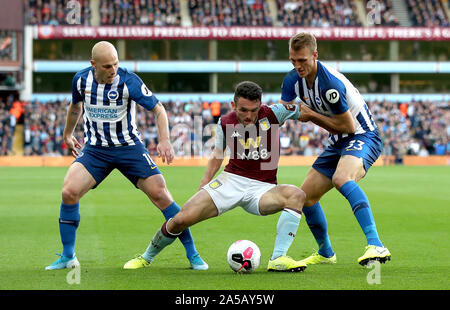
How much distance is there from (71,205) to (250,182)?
172 centimetres

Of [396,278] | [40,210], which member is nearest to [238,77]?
[40,210]

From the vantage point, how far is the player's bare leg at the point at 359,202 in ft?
22.7

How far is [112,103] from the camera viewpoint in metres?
7.34

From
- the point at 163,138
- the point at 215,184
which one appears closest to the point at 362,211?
the point at 215,184

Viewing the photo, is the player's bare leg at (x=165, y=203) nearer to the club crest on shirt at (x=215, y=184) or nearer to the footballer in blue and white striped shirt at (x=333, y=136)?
the club crest on shirt at (x=215, y=184)

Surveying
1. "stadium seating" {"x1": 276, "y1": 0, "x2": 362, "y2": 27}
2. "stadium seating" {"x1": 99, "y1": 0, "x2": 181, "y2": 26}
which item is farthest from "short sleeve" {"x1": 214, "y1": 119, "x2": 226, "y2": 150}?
"stadium seating" {"x1": 276, "y1": 0, "x2": 362, "y2": 27}

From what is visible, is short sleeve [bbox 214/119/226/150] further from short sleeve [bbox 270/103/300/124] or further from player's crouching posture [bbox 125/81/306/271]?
short sleeve [bbox 270/103/300/124]

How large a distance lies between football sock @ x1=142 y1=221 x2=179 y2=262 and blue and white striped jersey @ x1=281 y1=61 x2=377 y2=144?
5.94 feet

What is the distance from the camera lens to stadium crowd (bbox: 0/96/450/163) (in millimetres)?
35469

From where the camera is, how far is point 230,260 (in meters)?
7.04

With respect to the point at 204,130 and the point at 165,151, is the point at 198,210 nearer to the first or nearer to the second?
the point at 165,151

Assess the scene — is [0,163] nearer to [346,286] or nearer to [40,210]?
Answer: [40,210]

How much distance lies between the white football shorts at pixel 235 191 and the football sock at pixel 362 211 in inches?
29.1

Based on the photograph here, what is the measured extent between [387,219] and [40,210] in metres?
6.44
